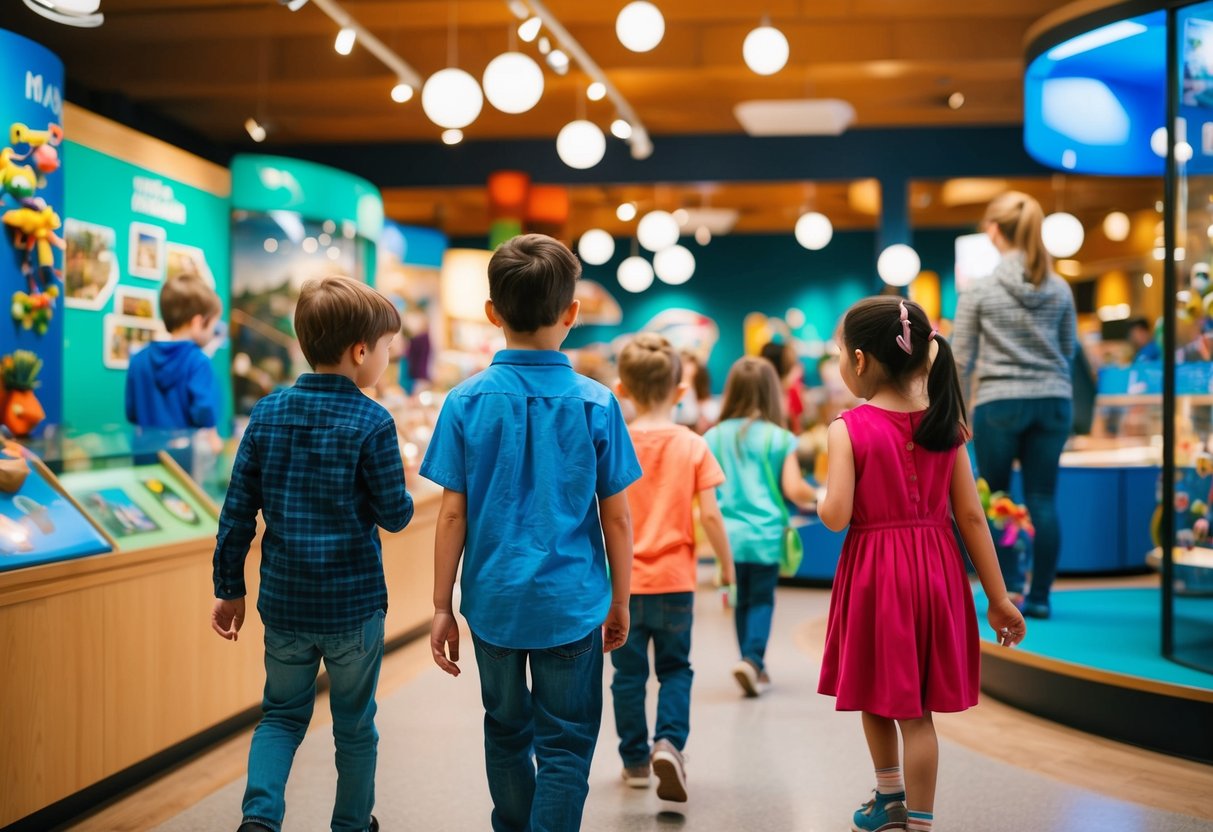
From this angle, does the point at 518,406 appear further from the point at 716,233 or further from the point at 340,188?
the point at 716,233

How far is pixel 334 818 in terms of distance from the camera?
8.60 feet

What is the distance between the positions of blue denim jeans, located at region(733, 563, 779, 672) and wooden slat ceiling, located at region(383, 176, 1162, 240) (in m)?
8.85

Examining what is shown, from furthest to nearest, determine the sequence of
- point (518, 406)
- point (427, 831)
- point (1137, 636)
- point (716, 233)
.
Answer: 1. point (716, 233)
2. point (1137, 636)
3. point (427, 831)
4. point (518, 406)

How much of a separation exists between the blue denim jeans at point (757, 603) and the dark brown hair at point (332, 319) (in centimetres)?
248

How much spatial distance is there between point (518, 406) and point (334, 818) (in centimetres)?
108

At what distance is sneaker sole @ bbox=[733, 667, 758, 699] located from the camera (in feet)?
15.0

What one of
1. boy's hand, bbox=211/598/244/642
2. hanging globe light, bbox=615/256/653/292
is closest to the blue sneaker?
boy's hand, bbox=211/598/244/642

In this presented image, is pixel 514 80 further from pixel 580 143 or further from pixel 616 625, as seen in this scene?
pixel 616 625

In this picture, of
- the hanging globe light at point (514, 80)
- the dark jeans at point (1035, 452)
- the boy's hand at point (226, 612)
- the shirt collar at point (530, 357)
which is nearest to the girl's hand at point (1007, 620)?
the shirt collar at point (530, 357)

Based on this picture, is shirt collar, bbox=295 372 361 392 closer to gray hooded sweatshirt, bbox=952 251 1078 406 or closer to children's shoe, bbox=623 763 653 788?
children's shoe, bbox=623 763 653 788

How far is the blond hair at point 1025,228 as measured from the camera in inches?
186

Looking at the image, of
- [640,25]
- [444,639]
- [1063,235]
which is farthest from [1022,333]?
[1063,235]

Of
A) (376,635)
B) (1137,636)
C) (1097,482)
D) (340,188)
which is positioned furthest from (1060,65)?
(340,188)

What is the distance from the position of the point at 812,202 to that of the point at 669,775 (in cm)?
1317
